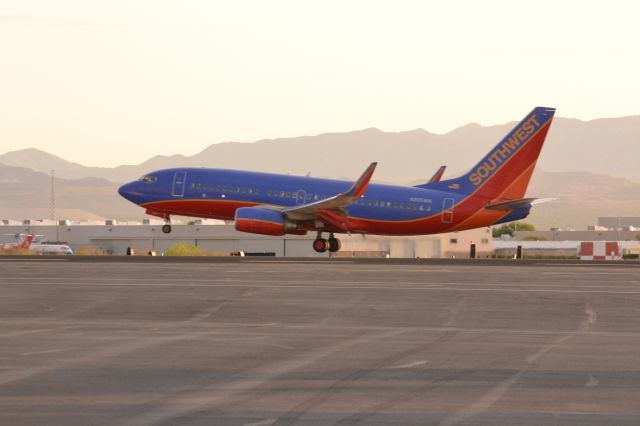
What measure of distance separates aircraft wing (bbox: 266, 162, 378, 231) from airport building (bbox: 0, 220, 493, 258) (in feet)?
70.5

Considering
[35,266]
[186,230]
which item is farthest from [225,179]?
[186,230]

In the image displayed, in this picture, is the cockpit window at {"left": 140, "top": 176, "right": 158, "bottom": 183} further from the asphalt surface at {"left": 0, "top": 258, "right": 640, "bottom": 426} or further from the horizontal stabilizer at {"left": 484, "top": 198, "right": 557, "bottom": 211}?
the asphalt surface at {"left": 0, "top": 258, "right": 640, "bottom": 426}

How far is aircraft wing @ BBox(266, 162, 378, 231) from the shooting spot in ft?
179

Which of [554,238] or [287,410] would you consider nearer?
[287,410]

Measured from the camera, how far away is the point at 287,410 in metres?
13.5

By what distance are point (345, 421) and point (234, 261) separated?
42.3m

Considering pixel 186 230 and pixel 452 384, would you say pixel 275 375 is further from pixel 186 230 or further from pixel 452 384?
pixel 186 230

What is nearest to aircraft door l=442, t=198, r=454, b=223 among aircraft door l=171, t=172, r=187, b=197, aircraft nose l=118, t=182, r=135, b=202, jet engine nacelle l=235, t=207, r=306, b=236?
jet engine nacelle l=235, t=207, r=306, b=236

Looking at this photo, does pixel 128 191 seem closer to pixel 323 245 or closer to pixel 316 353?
pixel 323 245

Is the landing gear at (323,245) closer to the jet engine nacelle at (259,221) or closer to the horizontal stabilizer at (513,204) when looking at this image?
the jet engine nacelle at (259,221)

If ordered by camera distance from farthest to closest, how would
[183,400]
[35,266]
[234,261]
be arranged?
[234,261]
[35,266]
[183,400]

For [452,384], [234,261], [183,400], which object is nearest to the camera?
[183,400]

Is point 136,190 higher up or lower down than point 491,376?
higher up

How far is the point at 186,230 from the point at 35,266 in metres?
67.3
